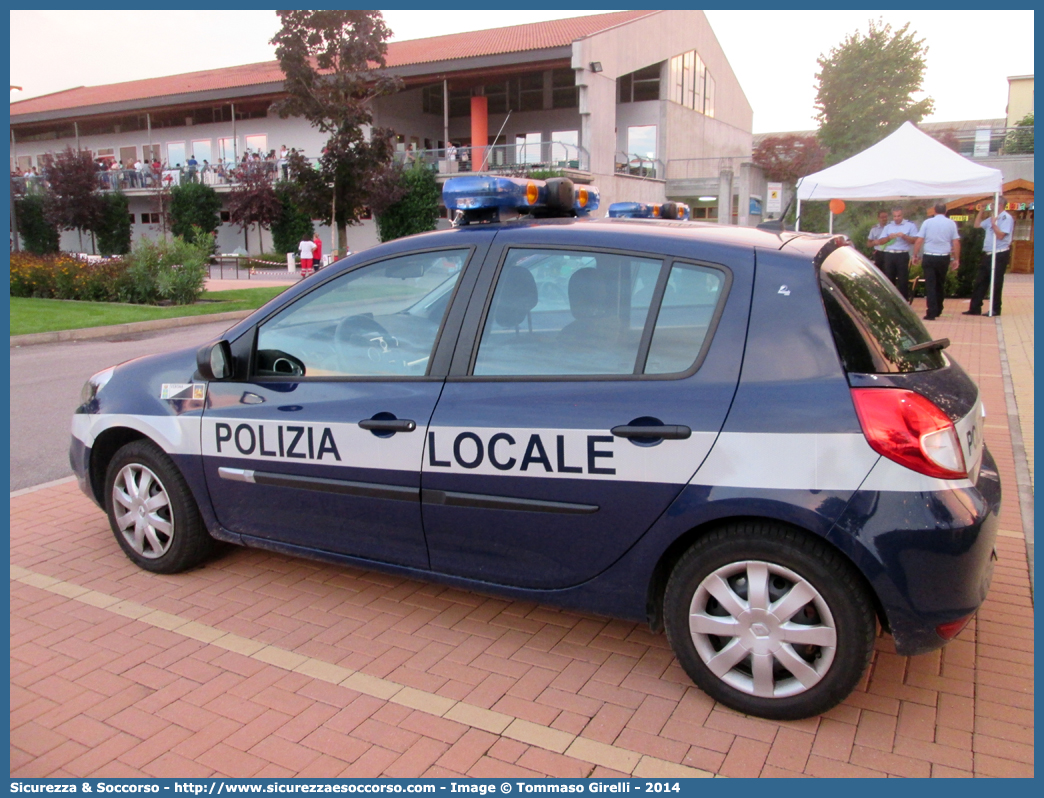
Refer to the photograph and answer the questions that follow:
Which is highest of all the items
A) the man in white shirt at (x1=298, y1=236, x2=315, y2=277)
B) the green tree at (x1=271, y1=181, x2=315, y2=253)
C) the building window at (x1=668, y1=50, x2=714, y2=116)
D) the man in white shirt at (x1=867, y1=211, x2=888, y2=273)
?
the building window at (x1=668, y1=50, x2=714, y2=116)

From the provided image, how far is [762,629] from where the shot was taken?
9.42ft

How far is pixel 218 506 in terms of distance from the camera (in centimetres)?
399

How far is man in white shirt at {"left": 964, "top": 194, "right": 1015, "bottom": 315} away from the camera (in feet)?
45.1

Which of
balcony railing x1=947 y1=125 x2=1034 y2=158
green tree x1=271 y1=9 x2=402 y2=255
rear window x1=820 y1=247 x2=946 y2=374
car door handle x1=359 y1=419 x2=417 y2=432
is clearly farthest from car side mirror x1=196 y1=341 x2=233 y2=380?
balcony railing x1=947 y1=125 x2=1034 y2=158

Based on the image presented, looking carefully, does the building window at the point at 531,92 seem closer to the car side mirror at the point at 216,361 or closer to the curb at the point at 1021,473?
the curb at the point at 1021,473

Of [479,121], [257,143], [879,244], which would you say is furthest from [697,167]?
[879,244]

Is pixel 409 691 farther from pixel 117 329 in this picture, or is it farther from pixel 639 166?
pixel 639 166

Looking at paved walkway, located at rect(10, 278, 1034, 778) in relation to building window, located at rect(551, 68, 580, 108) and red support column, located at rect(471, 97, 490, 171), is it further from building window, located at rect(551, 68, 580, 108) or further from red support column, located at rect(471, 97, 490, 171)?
building window, located at rect(551, 68, 580, 108)

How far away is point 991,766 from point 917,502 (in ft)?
2.88

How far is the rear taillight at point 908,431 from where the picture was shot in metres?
2.68

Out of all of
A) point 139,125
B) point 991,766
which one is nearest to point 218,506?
point 991,766

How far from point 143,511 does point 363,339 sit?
1.51 m

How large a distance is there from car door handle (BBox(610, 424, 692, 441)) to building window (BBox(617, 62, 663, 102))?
144 ft

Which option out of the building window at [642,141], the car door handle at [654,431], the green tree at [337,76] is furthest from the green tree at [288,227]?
the car door handle at [654,431]
